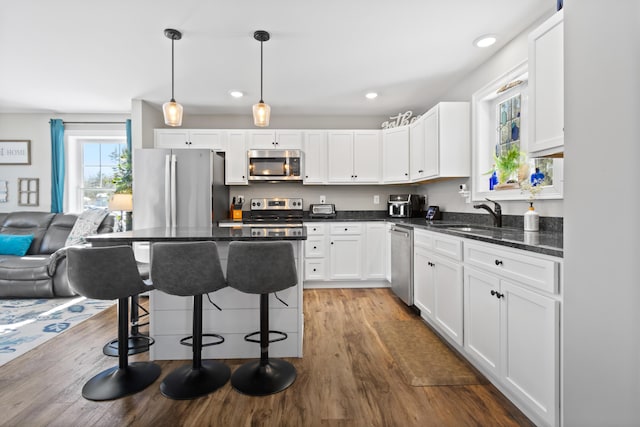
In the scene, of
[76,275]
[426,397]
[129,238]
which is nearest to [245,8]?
[129,238]

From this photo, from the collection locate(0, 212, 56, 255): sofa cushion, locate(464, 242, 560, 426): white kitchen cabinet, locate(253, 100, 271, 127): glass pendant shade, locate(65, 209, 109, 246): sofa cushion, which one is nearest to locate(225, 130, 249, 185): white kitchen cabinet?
locate(65, 209, 109, 246): sofa cushion

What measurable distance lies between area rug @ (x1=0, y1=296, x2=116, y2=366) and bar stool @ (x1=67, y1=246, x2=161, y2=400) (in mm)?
1007

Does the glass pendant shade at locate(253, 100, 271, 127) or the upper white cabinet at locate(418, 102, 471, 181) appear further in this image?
the upper white cabinet at locate(418, 102, 471, 181)

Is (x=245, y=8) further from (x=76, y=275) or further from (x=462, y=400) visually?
(x=462, y=400)

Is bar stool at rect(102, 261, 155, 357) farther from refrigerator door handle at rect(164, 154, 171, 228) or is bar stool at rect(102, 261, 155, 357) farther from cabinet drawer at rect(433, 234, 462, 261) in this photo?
cabinet drawer at rect(433, 234, 462, 261)

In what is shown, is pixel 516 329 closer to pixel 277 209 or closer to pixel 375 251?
pixel 375 251

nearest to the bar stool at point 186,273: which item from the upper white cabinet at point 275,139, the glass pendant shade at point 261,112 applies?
the glass pendant shade at point 261,112

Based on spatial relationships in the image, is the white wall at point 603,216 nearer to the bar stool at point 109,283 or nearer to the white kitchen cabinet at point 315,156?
the bar stool at point 109,283

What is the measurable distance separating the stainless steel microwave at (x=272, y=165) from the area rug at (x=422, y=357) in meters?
2.37

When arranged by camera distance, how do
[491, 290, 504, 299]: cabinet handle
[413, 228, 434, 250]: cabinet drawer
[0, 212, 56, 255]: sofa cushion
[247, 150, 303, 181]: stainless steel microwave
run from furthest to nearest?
[247, 150, 303, 181]: stainless steel microwave
[0, 212, 56, 255]: sofa cushion
[413, 228, 434, 250]: cabinet drawer
[491, 290, 504, 299]: cabinet handle

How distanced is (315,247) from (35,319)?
9.72 ft

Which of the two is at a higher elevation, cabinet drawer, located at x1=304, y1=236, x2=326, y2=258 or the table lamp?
the table lamp

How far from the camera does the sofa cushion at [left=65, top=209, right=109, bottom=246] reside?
155 inches

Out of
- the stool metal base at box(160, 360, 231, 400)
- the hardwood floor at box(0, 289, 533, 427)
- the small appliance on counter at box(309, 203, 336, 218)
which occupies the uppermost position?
the small appliance on counter at box(309, 203, 336, 218)
